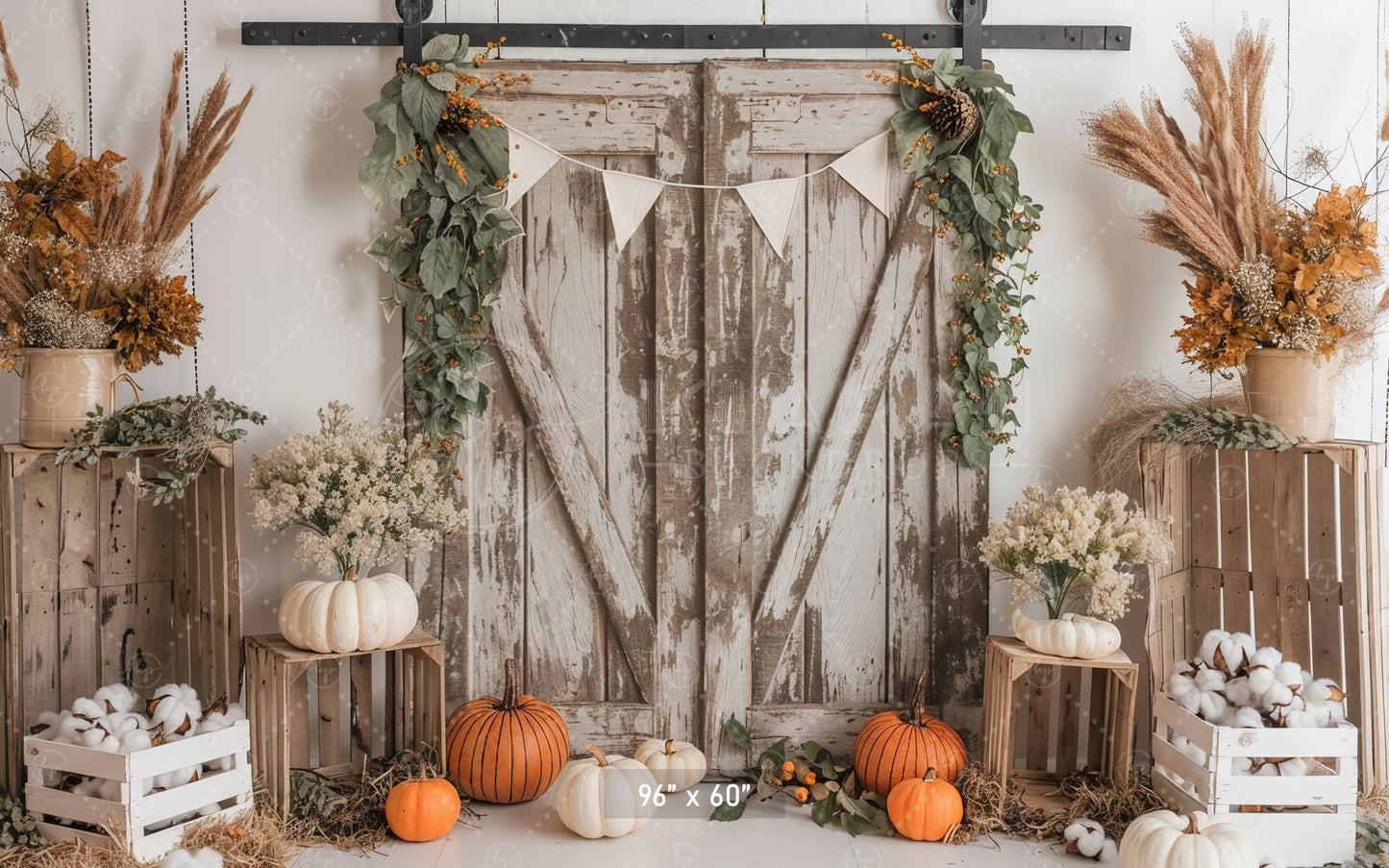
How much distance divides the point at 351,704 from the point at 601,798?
3.10 feet

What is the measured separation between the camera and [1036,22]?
2.89 metres

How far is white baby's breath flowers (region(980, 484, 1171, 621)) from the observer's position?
8.10ft

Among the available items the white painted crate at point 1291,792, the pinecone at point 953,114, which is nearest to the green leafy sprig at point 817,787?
the white painted crate at point 1291,792

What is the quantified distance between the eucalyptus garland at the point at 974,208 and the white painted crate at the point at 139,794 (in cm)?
217

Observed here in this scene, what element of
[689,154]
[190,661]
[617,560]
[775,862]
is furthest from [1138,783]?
[190,661]

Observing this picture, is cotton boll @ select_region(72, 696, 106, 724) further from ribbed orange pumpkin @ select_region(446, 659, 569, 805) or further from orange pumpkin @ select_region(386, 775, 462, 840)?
ribbed orange pumpkin @ select_region(446, 659, 569, 805)

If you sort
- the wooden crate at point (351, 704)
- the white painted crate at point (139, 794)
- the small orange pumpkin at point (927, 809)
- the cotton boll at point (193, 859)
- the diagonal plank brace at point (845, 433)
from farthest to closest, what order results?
1. the diagonal plank brace at point (845, 433)
2. the wooden crate at point (351, 704)
3. the small orange pumpkin at point (927, 809)
4. the white painted crate at point (139, 794)
5. the cotton boll at point (193, 859)

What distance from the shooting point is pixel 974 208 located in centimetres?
280

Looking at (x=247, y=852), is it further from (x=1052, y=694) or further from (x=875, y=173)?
(x=875, y=173)

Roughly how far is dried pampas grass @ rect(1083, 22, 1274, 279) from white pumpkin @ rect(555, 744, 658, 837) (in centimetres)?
213

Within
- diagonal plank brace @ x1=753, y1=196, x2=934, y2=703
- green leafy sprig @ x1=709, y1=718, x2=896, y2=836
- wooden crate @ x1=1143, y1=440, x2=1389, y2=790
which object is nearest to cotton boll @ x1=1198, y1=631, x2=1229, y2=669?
wooden crate @ x1=1143, y1=440, x2=1389, y2=790

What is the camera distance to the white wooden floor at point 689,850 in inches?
91.5

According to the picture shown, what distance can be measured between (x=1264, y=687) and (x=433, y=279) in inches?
96.4

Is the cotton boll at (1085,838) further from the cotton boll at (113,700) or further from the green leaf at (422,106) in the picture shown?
the green leaf at (422,106)
